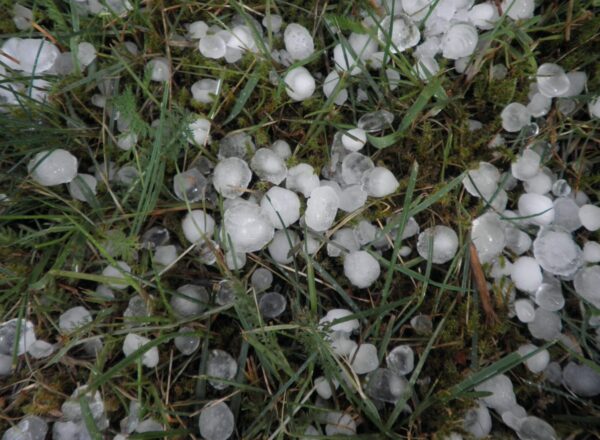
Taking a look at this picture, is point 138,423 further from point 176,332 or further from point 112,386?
point 176,332

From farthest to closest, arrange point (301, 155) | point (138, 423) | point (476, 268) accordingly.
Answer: point (301, 155) → point (476, 268) → point (138, 423)

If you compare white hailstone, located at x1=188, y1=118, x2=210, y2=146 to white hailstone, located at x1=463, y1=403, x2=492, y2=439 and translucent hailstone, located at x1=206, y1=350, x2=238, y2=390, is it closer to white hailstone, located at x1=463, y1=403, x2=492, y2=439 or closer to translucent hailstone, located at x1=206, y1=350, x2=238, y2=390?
translucent hailstone, located at x1=206, y1=350, x2=238, y2=390

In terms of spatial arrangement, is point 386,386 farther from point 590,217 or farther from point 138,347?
point 590,217

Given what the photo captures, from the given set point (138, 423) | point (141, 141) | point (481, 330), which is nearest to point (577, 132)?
point (481, 330)

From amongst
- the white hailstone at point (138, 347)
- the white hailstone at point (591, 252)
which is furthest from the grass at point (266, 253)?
the white hailstone at point (591, 252)

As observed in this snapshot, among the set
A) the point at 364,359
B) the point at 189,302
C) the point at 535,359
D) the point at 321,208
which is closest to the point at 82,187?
the point at 189,302

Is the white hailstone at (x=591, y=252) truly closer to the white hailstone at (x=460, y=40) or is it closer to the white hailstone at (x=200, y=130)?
the white hailstone at (x=460, y=40)
